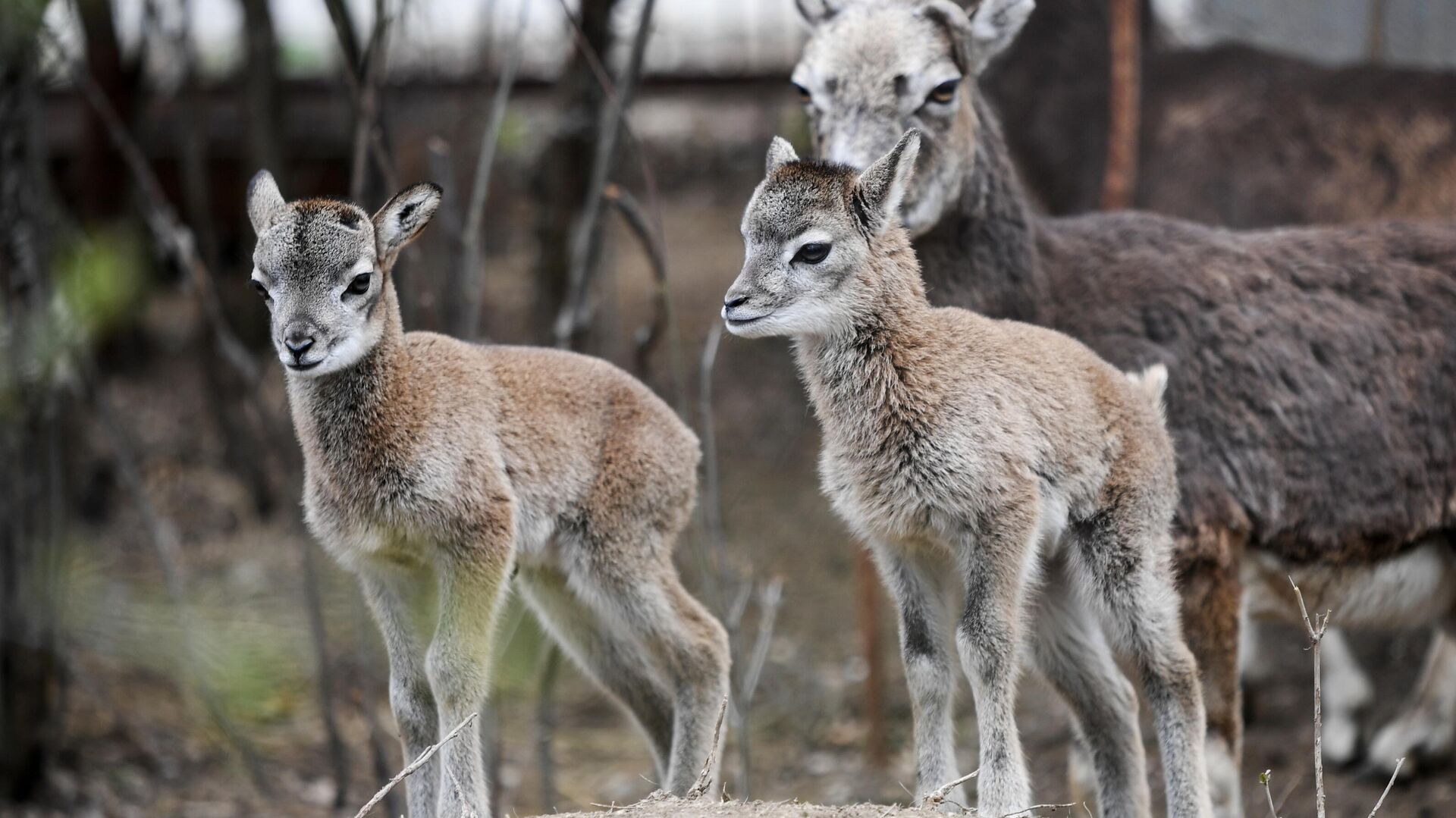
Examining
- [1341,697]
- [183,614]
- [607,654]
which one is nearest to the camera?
[607,654]

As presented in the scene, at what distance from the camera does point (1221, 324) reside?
741 centimetres

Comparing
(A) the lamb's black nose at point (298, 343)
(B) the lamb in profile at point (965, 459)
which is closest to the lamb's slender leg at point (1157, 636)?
(B) the lamb in profile at point (965, 459)

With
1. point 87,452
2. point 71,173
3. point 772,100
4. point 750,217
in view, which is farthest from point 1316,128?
point 71,173

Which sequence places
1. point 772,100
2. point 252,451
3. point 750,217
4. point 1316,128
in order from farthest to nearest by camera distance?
point 772,100
point 252,451
point 1316,128
point 750,217

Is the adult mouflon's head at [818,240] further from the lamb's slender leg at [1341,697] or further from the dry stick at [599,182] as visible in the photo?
the lamb's slender leg at [1341,697]

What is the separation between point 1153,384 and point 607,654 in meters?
2.40

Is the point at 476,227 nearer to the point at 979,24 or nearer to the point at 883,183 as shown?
the point at 979,24

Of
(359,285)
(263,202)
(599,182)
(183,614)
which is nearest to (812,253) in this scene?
(359,285)

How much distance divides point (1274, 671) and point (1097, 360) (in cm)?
580

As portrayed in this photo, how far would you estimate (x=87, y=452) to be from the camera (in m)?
14.0

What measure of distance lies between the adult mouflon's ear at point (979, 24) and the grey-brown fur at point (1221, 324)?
10 mm

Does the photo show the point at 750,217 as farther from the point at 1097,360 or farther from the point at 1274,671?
the point at 1274,671

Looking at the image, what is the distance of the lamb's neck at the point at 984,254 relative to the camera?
7.32 m

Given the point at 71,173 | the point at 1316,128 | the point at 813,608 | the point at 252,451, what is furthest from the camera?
the point at 71,173
